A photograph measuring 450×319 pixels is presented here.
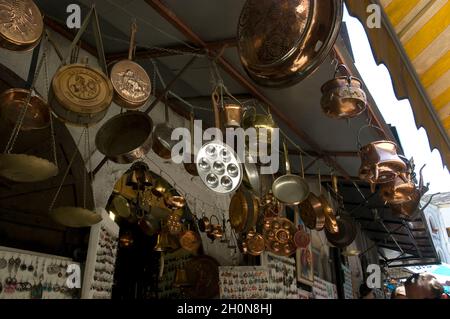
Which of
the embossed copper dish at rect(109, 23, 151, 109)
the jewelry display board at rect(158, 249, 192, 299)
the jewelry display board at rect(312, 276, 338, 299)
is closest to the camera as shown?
the embossed copper dish at rect(109, 23, 151, 109)

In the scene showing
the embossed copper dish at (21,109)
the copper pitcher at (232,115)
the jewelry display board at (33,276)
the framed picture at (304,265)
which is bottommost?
the jewelry display board at (33,276)

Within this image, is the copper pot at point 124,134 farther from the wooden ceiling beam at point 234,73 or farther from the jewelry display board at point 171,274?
the jewelry display board at point 171,274

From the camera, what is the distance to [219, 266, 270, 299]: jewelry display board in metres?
4.44

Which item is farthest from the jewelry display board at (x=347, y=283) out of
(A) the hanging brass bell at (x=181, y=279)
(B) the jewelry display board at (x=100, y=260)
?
(B) the jewelry display board at (x=100, y=260)

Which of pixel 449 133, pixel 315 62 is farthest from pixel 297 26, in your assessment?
pixel 449 133

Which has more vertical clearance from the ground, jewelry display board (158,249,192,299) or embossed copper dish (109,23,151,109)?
embossed copper dish (109,23,151,109)

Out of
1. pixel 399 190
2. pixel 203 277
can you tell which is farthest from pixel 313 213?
pixel 203 277

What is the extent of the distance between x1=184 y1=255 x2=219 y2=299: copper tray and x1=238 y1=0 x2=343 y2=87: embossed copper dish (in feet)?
11.3

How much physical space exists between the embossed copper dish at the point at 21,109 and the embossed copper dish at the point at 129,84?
494mm

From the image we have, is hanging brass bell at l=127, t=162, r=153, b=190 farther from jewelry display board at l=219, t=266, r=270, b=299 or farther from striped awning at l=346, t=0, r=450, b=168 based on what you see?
striped awning at l=346, t=0, r=450, b=168

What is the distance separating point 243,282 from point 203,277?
560 millimetres

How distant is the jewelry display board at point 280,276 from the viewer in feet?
15.9

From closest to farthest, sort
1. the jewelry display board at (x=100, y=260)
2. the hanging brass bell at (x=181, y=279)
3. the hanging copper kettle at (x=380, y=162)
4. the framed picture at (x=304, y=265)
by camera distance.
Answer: the jewelry display board at (x=100, y=260) < the hanging copper kettle at (x=380, y=162) < the hanging brass bell at (x=181, y=279) < the framed picture at (x=304, y=265)

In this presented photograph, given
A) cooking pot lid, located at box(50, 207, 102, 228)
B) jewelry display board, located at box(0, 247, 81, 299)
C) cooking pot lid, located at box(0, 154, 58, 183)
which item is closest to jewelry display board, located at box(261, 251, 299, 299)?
jewelry display board, located at box(0, 247, 81, 299)
